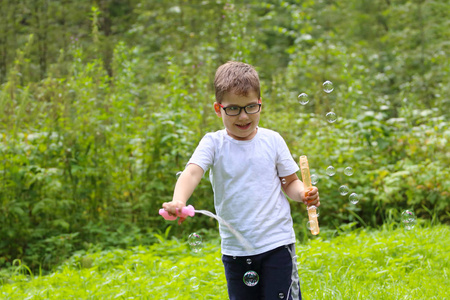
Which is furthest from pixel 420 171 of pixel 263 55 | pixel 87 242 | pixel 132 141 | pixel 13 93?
pixel 263 55

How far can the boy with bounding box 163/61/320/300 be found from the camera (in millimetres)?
2031

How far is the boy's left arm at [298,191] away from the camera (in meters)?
2.03

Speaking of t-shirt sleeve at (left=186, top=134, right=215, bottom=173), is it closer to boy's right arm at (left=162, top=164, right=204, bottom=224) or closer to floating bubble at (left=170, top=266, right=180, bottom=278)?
Answer: boy's right arm at (left=162, top=164, right=204, bottom=224)

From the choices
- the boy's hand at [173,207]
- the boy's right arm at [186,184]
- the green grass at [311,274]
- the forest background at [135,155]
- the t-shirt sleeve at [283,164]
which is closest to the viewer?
the boy's hand at [173,207]

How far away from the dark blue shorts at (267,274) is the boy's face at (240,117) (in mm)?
498

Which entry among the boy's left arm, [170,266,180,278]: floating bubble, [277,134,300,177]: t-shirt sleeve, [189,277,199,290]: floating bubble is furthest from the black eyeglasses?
[170,266,180,278]: floating bubble

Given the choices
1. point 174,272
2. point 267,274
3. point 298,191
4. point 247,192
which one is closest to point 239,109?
point 247,192

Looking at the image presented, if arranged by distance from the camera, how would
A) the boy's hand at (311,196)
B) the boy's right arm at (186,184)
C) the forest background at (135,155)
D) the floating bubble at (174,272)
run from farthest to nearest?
1. the forest background at (135,155)
2. the floating bubble at (174,272)
3. the boy's hand at (311,196)
4. the boy's right arm at (186,184)

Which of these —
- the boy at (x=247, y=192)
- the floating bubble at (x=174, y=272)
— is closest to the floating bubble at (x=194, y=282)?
the floating bubble at (x=174, y=272)

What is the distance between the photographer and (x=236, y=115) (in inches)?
80.0

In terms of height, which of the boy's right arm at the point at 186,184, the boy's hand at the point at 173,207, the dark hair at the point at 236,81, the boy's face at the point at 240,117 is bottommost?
the boy's hand at the point at 173,207

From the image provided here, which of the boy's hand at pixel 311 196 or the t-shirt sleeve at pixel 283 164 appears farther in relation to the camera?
the t-shirt sleeve at pixel 283 164

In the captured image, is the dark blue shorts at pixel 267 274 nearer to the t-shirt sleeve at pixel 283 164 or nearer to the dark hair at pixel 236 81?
the t-shirt sleeve at pixel 283 164

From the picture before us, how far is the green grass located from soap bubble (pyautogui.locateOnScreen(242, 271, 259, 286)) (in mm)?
651
